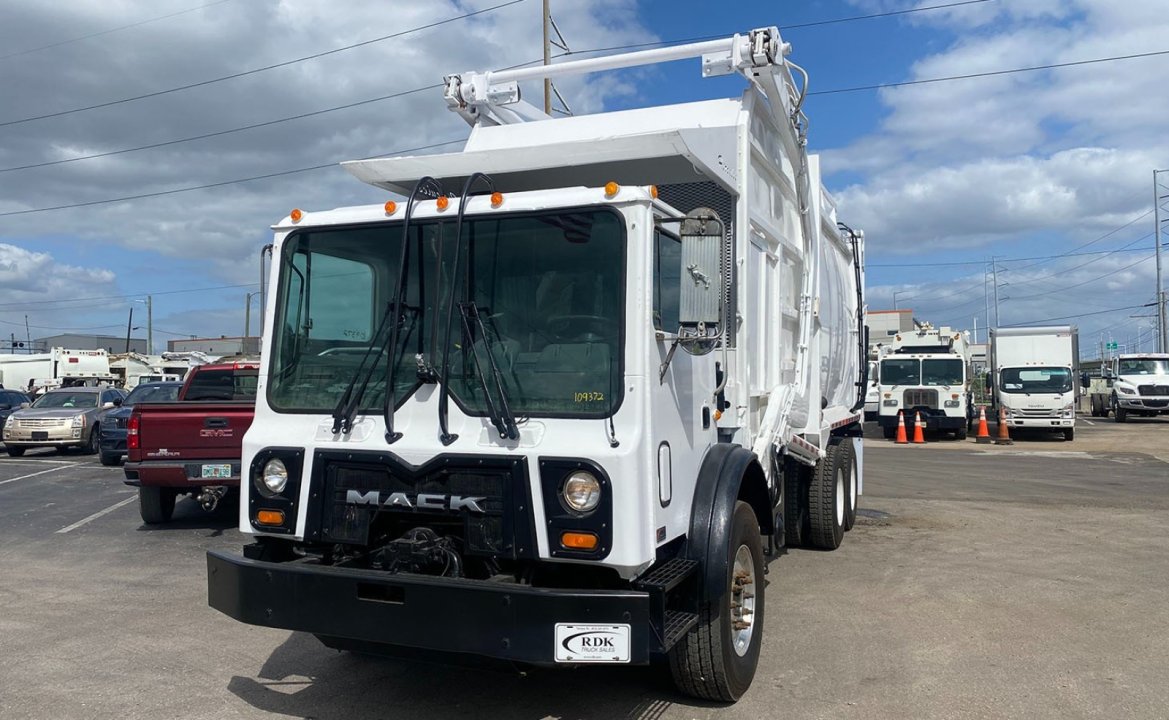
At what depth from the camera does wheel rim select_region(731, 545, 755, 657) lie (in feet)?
16.0

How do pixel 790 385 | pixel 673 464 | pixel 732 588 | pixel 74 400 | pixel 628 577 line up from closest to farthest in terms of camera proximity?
pixel 628 577
pixel 673 464
pixel 732 588
pixel 790 385
pixel 74 400

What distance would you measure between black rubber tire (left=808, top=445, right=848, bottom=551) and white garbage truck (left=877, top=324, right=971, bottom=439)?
675 inches

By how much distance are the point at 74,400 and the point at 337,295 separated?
20.3m

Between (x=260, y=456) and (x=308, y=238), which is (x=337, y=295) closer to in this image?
(x=308, y=238)

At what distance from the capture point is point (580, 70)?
7.27m

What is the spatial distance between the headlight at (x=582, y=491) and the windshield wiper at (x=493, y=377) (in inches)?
12.8

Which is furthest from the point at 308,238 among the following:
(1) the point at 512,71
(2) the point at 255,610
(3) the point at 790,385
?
(3) the point at 790,385

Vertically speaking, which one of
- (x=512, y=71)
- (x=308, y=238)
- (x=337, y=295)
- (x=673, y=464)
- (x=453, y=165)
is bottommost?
(x=673, y=464)

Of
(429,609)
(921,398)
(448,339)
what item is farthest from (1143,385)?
(429,609)

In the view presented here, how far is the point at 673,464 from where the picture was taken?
429 centimetres

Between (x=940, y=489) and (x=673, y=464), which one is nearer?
(x=673, y=464)

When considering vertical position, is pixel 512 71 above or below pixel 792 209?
above

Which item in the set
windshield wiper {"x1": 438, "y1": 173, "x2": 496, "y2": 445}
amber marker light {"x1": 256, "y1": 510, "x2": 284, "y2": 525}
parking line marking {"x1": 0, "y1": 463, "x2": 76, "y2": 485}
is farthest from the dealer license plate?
parking line marking {"x1": 0, "y1": 463, "x2": 76, "y2": 485}

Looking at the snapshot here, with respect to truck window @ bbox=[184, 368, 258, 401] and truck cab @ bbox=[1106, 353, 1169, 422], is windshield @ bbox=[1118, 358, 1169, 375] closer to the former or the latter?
truck cab @ bbox=[1106, 353, 1169, 422]
